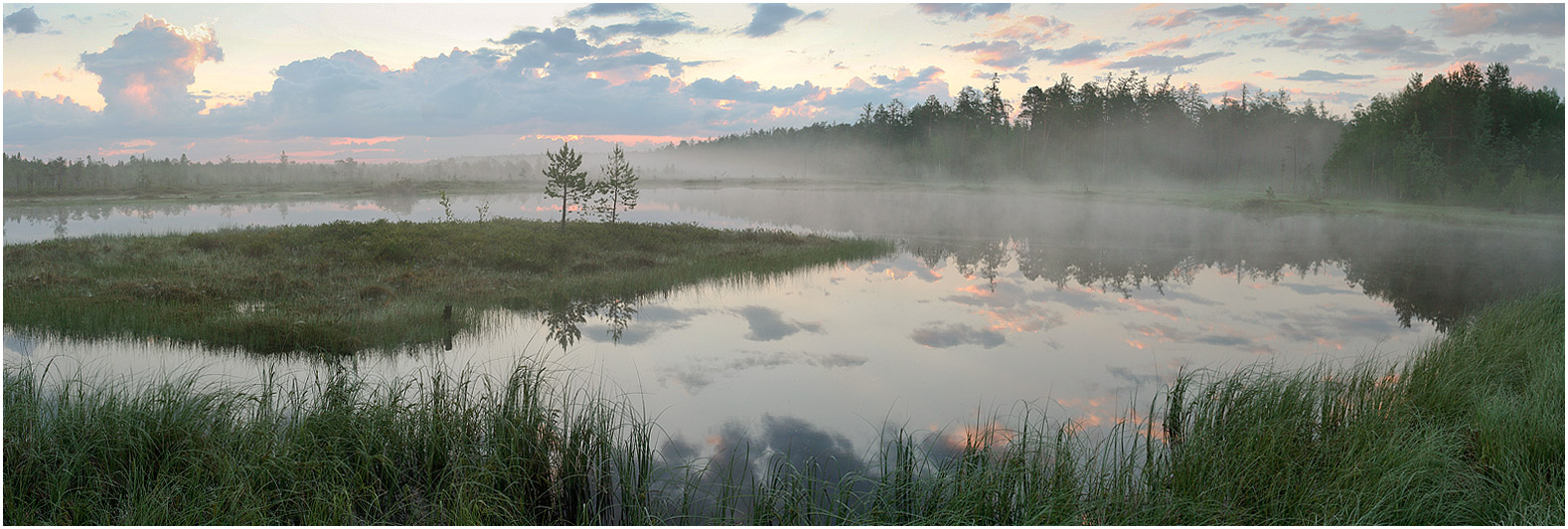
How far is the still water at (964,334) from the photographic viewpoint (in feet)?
43.8

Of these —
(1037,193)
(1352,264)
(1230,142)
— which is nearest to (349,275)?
(1352,264)

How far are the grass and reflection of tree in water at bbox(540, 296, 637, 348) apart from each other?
8056 millimetres

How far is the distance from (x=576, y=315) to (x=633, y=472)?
1214 centimetres

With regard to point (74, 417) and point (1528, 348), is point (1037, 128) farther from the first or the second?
point (74, 417)

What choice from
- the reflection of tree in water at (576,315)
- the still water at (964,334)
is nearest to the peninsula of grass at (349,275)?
the reflection of tree in water at (576,315)

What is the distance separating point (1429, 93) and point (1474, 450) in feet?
228

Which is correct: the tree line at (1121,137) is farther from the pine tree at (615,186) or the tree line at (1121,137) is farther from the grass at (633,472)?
the grass at (633,472)

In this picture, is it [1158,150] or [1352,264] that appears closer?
[1352,264]

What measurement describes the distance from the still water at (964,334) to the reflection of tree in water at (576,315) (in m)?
0.18

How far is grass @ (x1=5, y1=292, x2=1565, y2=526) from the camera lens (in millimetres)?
7605

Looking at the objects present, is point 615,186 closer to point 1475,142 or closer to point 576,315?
point 576,315

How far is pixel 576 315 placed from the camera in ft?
67.7

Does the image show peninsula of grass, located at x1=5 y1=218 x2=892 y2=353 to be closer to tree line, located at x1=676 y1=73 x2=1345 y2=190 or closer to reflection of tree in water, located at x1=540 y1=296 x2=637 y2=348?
reflection of tree in water, located at x1=540 y1=296 x2=637 y2=348

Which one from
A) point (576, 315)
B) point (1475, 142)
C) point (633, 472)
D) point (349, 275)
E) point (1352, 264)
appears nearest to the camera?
point (633, 472)
